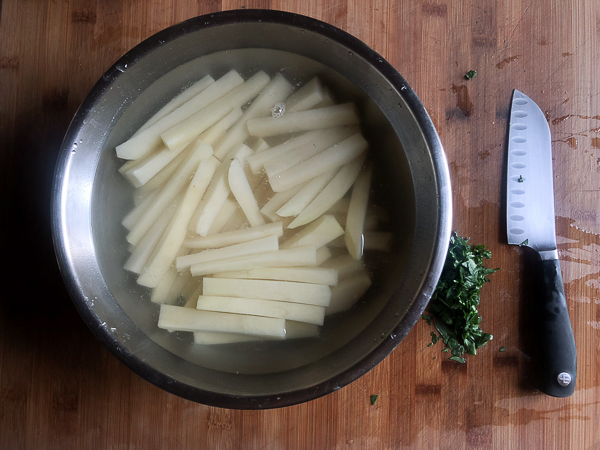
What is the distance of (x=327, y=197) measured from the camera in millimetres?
1048

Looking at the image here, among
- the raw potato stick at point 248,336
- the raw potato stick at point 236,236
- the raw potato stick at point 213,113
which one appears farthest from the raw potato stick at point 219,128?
the raw potato stick at point 248,336

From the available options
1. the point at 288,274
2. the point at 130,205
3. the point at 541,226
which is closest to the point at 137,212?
the point at 130,205

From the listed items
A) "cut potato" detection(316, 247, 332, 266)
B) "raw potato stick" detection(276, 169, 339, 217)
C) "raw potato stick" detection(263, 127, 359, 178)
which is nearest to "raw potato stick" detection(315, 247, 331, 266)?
"cut potato" detection(316, 247, 332, 266)

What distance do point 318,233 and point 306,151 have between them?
0.22 metres

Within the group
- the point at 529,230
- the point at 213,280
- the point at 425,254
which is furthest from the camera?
the point at 529,230

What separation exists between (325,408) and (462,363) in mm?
397

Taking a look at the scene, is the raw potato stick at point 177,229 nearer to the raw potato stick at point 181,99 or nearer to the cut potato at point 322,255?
the raw potato stick at point 181,99

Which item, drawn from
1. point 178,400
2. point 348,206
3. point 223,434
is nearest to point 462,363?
point 348,206

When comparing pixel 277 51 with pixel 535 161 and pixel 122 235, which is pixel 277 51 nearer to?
pixel 122 235

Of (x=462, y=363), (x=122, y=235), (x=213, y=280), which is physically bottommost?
(x=462, y=363)

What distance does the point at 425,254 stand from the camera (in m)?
0.90

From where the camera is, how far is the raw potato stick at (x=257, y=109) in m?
1.07

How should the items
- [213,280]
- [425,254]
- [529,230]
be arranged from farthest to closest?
1. [529,230]
2. [213,280]
3. [425,254]

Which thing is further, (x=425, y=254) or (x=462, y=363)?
(x=462, y=363)
